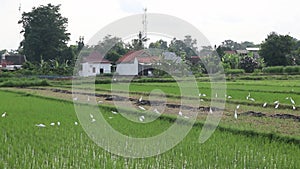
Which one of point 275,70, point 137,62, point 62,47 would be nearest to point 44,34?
point 62,47

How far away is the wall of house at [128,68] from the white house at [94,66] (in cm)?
213

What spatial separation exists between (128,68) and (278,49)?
49.5 ft

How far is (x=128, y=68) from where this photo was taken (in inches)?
1240

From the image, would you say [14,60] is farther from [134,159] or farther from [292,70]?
[134,159]

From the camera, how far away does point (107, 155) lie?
5.38 m

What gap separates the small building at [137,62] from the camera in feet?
97.9

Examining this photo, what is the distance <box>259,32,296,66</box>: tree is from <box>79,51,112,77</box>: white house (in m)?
15.2

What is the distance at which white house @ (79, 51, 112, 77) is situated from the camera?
34997 mm

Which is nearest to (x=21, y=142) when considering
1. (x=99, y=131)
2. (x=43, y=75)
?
(x=99, y=131)

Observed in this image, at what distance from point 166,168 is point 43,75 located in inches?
1076

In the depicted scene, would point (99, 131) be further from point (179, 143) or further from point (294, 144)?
point (294, 144)

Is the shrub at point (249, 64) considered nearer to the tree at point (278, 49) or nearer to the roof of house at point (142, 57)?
the tree at point (278, 49)

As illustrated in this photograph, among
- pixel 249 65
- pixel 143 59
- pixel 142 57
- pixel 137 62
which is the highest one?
pixel 142 57

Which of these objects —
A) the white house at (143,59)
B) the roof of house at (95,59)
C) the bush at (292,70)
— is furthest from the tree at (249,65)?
the roof of house at (95,59)
